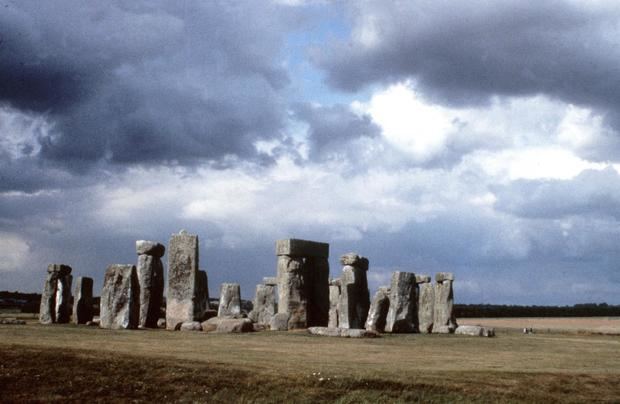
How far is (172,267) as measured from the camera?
89.7 feet

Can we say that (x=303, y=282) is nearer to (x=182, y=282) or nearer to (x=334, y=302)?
(x=334, y=302)

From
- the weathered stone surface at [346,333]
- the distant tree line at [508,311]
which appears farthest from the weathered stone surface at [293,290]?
the distant tree line at [508,311]

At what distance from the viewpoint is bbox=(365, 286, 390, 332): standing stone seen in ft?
89.1

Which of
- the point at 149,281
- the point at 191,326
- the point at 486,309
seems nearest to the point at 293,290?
the point at 191,326

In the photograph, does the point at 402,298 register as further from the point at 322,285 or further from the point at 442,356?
the point at 442,356

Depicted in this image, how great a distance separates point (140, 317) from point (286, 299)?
210 inches

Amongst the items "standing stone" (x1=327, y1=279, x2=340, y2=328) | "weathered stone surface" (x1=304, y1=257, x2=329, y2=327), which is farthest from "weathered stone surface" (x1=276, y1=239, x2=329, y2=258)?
"standing stone" (x1=327, y1=279, x2=340, y2=328)

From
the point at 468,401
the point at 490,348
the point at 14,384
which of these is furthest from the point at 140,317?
the point at 468,401

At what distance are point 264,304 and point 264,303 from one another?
0.16 ft

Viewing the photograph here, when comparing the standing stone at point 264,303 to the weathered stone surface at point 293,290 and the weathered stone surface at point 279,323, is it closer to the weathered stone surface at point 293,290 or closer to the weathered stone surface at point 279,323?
the weathered stone surface at point 293,290

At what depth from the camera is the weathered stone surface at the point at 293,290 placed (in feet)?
92.4

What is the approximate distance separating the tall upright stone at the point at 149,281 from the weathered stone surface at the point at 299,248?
4.60 metres

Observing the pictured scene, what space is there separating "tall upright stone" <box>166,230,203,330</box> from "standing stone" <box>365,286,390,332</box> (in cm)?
617

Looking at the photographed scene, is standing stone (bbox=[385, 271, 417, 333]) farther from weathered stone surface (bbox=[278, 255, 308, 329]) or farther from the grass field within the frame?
the grass field
